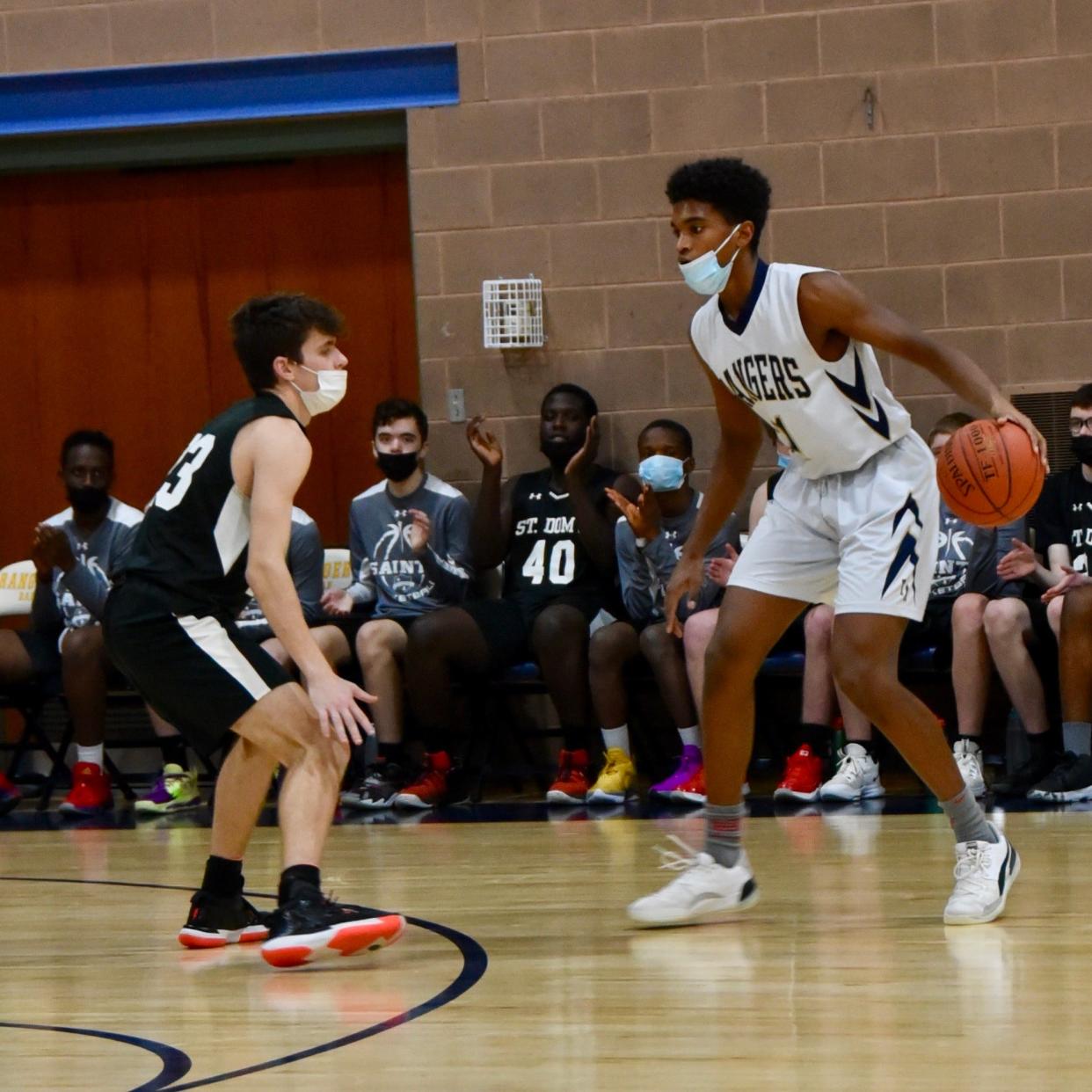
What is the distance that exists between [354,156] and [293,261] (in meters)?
0.53

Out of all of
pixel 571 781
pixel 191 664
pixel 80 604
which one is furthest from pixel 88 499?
pixel 191 664

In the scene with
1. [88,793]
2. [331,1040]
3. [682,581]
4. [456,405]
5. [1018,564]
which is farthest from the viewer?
[456,405]

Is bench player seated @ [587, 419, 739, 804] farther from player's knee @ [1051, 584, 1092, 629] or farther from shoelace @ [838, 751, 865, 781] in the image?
player's knee @ [1051, 584, 1092, 629]

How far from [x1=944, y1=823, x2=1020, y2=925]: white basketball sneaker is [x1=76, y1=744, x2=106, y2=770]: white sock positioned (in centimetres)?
369

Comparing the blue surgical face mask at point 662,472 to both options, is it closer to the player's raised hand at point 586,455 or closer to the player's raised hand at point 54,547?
the player's raised hand at point 586,455

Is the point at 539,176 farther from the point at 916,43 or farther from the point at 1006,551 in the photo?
the point at 1006,551

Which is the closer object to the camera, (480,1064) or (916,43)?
Result: (480,1064)

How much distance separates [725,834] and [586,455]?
110 inches

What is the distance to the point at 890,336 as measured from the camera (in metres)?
3.66

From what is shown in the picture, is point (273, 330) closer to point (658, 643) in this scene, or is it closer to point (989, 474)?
point (989, 474)

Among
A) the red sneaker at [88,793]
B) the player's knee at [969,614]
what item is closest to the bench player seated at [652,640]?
the player's knee at [969,614]

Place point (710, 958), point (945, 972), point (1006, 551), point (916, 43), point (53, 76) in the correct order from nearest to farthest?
point (945, 972) < point (710, 958) < point (1006, 551) < point (916, 43) < point (53, 76)

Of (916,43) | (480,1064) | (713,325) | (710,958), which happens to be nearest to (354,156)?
(916,43)

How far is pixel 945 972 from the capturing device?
3.31 metres
